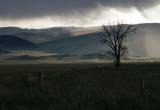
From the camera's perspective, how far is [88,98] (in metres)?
18.0

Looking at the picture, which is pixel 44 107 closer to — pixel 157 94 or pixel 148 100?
pixel 148 100

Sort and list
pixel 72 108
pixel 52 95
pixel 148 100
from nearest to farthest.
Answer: pixel 72 108 → pixel 148 100 → pixel 52 95

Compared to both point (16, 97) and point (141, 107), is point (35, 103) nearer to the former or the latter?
point (16, 97)

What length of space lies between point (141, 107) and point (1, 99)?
6585 mm

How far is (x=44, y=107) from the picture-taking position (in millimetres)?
15758

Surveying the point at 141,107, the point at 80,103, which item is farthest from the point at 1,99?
the point at 141,107

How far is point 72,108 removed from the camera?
15.4m

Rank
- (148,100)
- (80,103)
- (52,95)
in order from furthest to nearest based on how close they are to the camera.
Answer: (52,95), (148,100), (80,103)

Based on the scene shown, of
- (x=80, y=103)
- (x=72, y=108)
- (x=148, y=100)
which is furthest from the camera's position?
(x=148, y=100)

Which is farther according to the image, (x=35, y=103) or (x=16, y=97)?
(x=16, y=97)

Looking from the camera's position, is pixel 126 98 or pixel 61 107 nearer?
pixel 61 107

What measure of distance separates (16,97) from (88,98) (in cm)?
355

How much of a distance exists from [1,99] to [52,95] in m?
2.63

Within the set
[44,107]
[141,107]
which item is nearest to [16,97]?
[44,107]
